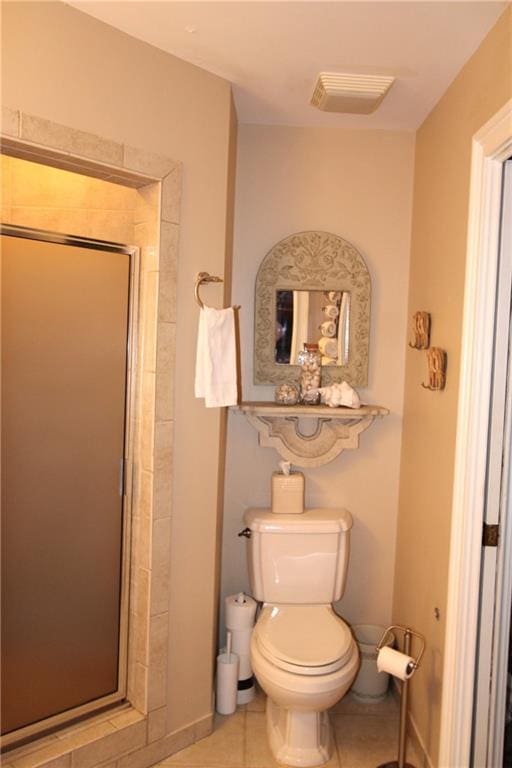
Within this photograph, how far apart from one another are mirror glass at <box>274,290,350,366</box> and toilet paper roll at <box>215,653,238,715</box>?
1.33m

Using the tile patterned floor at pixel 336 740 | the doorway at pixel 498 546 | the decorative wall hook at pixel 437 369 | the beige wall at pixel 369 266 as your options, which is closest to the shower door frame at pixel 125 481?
the tile patterned floor at pixel 336 740

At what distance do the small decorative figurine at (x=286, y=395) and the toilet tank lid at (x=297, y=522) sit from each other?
1.65ft

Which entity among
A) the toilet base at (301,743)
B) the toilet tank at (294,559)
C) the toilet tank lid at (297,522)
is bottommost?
the toilet base at (301,743)

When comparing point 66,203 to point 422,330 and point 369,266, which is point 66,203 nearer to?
point 369,266

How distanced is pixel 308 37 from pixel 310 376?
52.7 inches

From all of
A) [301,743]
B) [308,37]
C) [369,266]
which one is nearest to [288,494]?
[301,743]

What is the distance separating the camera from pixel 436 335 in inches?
92.4

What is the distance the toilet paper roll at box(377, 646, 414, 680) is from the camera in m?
2.19

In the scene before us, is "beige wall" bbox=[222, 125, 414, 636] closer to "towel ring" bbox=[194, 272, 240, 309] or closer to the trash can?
the trash can

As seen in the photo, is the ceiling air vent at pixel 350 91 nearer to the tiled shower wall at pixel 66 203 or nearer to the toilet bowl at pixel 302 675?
the tiled shower wall at pixel 66 203

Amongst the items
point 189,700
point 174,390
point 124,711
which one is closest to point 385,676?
point 189,700

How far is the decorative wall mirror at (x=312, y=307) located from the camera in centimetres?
277

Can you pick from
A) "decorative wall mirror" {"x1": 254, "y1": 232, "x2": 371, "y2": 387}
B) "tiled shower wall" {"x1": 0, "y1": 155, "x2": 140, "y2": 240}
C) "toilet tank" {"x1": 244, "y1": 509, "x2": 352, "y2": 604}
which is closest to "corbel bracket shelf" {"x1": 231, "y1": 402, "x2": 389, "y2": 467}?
"decorative wall mirror" {"x1": 254, "y1": 232, "x2": 371, "y2": 387}

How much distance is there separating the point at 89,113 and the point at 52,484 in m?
1.26
